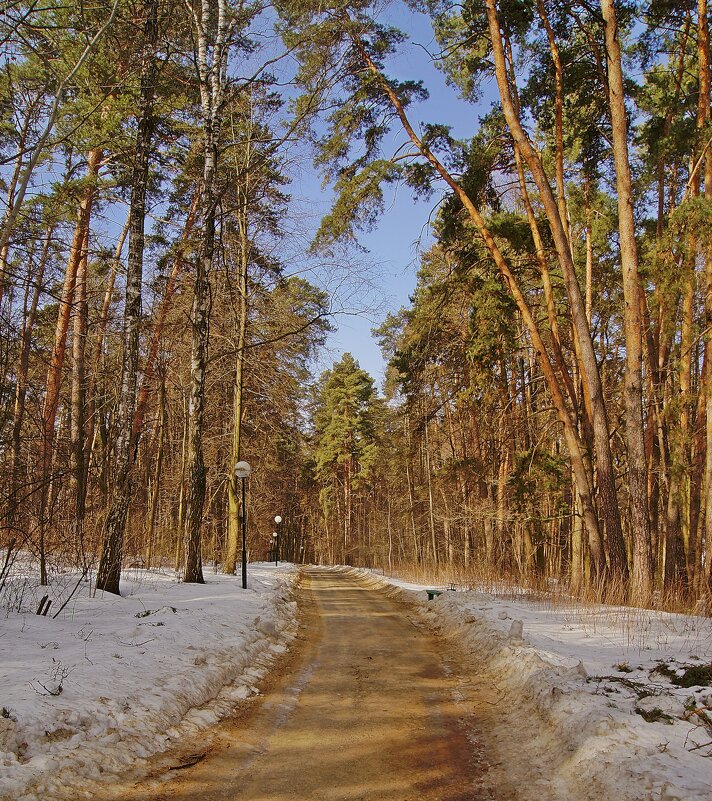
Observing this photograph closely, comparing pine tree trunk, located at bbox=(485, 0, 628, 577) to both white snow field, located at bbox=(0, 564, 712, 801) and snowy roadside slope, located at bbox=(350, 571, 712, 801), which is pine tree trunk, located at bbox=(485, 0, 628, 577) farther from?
snowy roadside slope, located at bbox=(350, 571, 712, 801)

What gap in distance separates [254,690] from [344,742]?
1.71 m

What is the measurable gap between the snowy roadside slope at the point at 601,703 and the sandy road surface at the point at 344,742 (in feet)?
1.56

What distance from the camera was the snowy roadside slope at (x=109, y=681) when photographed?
3176 millimetres

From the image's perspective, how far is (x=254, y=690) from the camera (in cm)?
543

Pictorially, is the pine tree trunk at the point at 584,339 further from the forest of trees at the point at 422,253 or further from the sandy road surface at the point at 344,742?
the sandy road surface at the point at 344,742

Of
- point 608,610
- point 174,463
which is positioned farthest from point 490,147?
point 174,463

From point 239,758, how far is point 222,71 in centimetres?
1272

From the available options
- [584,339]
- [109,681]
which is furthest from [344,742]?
[584,339]

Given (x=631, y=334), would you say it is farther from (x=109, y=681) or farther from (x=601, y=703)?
(x=109, y=681)

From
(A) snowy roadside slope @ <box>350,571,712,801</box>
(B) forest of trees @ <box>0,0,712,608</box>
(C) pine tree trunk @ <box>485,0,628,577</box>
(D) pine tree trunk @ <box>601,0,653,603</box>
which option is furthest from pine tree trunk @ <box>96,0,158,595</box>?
(D) pine tree trunk @ <box>601,0,653,603</box>

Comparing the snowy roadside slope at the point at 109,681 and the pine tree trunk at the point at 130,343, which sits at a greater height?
the pine tree trunk at the point at 130,343

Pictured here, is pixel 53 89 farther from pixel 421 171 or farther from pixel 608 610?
pixel 608 610

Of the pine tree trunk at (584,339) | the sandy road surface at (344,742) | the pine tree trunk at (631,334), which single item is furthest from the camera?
the pine tree trunk at (584,339)

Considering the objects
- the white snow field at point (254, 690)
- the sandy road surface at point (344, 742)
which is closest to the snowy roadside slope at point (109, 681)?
the white snow field at point (254, 690)
